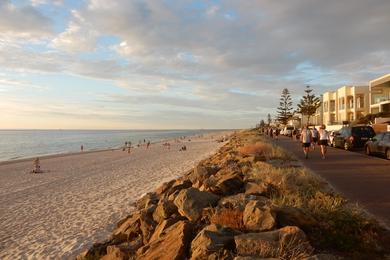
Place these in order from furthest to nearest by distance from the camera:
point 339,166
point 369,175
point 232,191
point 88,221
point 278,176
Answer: point 339,166 → point 369,175 → point 88,221 → point 278,176 → point 232,191

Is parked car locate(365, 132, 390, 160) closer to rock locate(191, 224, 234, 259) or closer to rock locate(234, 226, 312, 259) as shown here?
rock locate(234, 226, 312, 259)

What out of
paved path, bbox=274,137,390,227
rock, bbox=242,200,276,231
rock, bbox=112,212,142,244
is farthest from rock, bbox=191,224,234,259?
paved path, bbox=274,137,390,227

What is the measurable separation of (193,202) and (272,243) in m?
2.50

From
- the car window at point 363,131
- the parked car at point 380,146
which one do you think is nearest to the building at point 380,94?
the car window at point 363,131

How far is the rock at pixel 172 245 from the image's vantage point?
5.44 metres

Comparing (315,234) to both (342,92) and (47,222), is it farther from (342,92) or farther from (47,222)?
(342,92)

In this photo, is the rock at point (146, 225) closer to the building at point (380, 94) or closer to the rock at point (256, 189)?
the rock at point (256, 189)

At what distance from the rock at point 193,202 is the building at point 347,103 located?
5973 centimetres

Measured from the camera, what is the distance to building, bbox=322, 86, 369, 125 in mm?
63281

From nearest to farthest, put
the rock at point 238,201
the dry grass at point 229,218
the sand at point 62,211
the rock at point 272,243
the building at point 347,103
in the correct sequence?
the rock at point 272,243 → the dry grass at point 229,218 → the rock at point 238,201 → the sand at point 62,211 → the building at point 347,103

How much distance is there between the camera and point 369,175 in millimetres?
12727

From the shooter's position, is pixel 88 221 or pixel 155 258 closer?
pixel 155 258

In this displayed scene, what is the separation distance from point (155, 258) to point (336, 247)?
2.52m

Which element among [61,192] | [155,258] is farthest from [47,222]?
[155,258]
